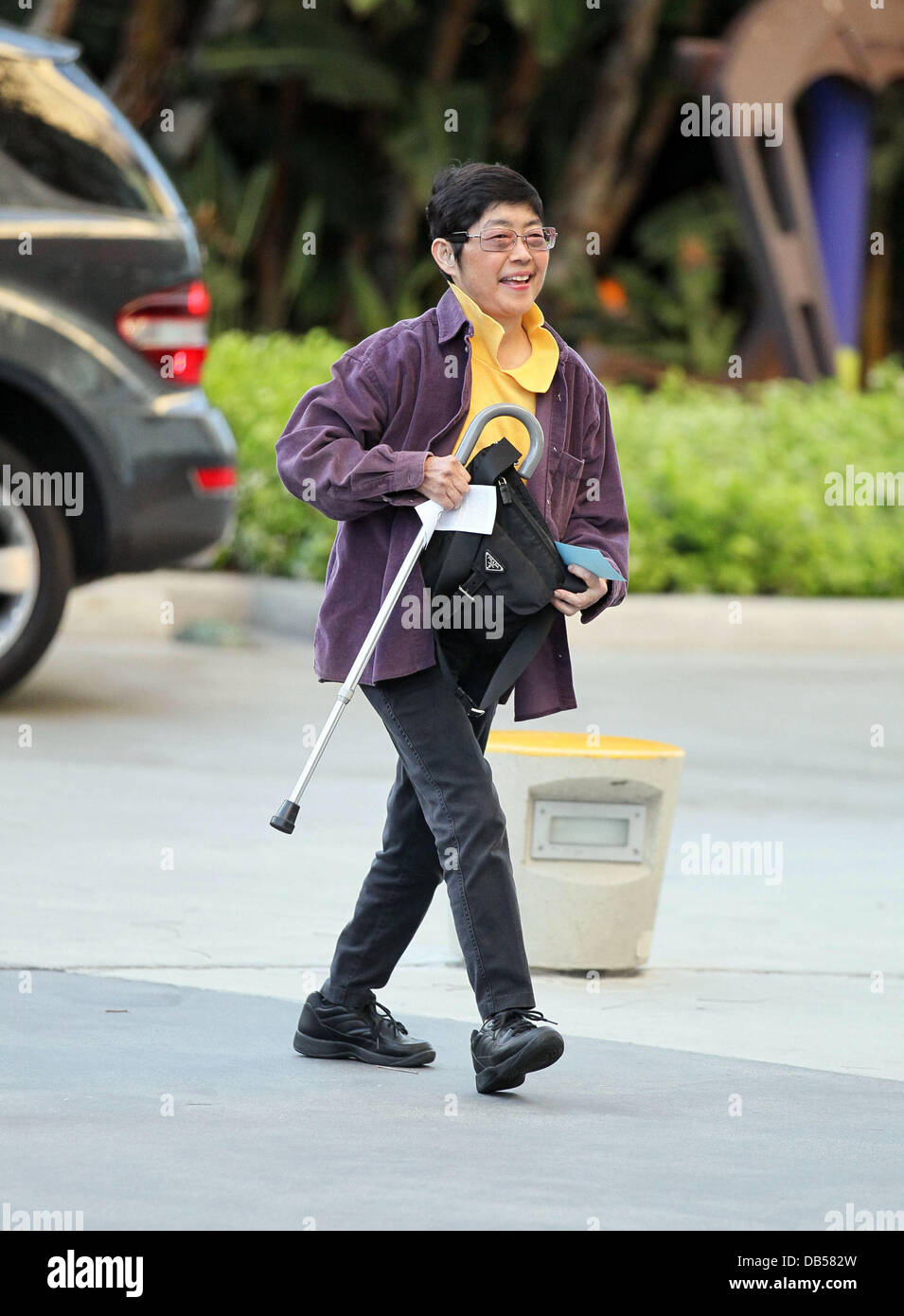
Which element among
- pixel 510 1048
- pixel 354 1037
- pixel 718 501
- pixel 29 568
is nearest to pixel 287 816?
pixel 354 1037

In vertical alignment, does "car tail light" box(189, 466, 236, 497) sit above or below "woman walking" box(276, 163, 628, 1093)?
above

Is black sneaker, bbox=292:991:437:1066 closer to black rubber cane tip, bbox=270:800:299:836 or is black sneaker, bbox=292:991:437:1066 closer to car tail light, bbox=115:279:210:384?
black rubber cane tip, bbox=270:800:299:836

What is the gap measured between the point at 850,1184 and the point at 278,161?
1864 cm

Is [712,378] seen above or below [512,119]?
below

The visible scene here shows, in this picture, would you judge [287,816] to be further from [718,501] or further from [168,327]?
[718,501]

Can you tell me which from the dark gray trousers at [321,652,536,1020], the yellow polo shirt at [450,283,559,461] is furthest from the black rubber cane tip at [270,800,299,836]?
the yellow polo shirt at [450,283,559,461]

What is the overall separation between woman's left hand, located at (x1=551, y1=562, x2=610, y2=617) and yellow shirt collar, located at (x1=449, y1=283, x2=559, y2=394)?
1.26ft

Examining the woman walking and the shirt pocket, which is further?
the shirt pocket

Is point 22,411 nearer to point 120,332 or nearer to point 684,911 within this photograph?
point 120,332

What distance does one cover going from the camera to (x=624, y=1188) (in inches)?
161

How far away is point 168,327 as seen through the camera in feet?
28.9

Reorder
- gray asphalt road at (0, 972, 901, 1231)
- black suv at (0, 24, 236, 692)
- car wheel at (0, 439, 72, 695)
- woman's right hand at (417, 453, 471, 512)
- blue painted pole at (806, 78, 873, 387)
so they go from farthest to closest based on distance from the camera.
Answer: blue painted pole at (806, 78, 873, 387)
car wheel at (0, 439, 72, 695)
black suv at (0, 24, 236, 692)
woman's right hand at (417, 453, 471, 512)
gray asphalt road at (0, 972, 901, 1231)

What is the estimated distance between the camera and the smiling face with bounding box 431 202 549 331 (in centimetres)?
472

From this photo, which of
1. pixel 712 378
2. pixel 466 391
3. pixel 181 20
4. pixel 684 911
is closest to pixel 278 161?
pixel 181 20
